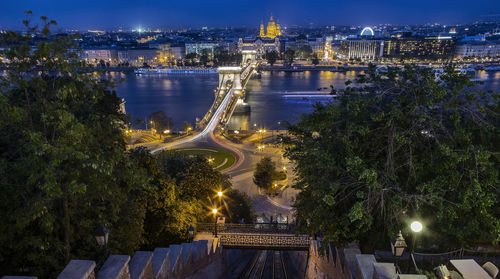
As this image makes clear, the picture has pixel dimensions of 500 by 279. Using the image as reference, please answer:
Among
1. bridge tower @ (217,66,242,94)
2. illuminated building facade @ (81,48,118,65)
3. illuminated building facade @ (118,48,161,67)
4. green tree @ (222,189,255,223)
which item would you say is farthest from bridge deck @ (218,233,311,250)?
illuminated building facade @ (81,48,118,65)

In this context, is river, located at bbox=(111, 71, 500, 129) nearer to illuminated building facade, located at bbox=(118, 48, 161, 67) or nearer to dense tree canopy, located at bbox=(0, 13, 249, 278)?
dense tree canopy, located at bbox=(0, 13, 249, 278)

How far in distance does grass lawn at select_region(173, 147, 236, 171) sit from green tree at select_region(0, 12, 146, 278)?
18962 mm

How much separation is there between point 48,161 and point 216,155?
75.9 feet

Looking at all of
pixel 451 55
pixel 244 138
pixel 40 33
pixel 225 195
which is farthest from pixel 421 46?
pixel 40 33

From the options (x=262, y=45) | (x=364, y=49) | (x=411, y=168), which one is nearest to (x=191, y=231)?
(x=411, y=168)

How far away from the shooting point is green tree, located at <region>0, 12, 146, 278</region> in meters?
4.60

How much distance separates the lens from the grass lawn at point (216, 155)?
2567 cm

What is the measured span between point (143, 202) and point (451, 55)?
13642 centimetres

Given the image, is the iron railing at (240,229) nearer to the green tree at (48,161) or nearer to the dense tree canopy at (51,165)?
the dense tree canopy at (51,165)

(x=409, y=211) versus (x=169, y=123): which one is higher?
(x=409, y=211)

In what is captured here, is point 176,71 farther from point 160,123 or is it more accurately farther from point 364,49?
point 364,49

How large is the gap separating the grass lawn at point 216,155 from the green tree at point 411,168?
60.6 feet

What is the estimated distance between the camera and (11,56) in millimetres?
4773

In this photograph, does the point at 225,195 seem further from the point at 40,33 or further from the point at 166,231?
the point at 40,33
